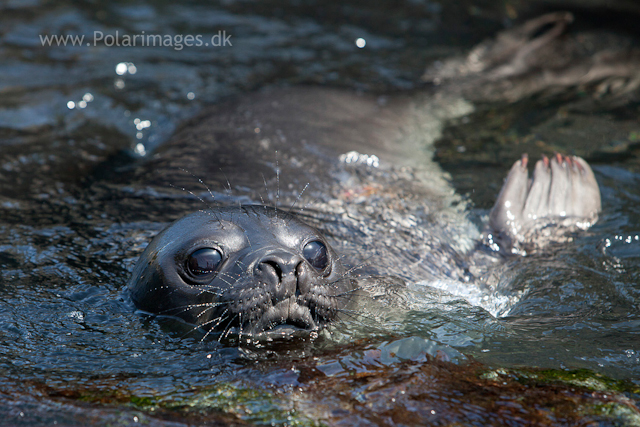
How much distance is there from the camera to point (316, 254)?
3.24m

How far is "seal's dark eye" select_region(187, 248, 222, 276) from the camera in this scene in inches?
122

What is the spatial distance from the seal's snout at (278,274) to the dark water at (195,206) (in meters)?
0.28

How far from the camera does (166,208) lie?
4348 mm

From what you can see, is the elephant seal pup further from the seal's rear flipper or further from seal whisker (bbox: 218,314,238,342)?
the seal's rear flipper

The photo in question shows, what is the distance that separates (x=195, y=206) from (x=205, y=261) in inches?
49.7

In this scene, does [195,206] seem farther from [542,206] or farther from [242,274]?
[542,206]

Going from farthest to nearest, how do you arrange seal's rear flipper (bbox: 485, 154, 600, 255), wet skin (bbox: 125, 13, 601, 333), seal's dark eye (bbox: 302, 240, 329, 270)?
1. seal's rear flipper (bbox: 485, 154, 600, 255)
2. seal's dark eye (bbox: 302, 240, 329, 270)
3. wet skin (bbox: 125, 13, 601, 333)

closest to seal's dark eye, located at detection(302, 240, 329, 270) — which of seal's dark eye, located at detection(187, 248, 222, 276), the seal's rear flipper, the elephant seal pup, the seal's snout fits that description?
the elephant seal pup

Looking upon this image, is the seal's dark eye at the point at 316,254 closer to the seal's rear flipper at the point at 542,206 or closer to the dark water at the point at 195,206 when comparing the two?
the dark water at the point at 195,206

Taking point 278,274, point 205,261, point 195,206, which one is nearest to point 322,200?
point 195,206

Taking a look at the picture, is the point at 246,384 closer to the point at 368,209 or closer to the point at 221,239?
the point at 221,239

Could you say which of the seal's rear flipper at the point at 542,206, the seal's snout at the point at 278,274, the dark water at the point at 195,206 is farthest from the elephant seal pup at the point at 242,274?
the seal's rear flipper at the point at 542,206

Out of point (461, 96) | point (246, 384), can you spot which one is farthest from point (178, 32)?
point (246, 384)

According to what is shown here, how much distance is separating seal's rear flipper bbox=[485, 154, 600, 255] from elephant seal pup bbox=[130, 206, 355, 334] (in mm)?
1442
